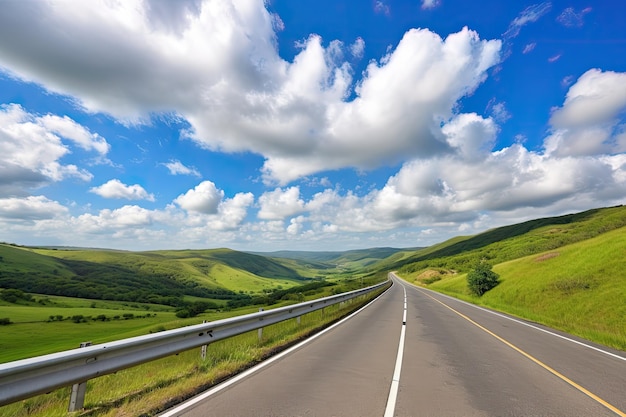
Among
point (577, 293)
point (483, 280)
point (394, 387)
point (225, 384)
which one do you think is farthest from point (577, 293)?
point (225, 384)

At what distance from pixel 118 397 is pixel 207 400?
149 centimetres

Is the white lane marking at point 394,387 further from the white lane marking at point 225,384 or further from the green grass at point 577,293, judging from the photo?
the green grass at point 577,293

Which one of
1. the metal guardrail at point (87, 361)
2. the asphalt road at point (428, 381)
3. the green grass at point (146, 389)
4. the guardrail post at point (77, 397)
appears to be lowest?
the asphalt road at point (428, 381)

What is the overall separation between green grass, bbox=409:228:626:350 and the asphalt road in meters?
5.56

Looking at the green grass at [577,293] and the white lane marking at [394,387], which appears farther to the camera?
the green grass at [577,293]

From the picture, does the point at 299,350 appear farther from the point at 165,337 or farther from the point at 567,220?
the point at 567,220

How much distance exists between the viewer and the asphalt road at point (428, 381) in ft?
17.0

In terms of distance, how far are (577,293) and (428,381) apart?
24758 millimetres

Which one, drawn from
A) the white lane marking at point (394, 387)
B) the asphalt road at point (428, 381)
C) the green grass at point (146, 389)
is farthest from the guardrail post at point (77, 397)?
the white lane marking at point (394, 387)

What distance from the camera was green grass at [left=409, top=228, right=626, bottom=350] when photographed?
17031 millimetres

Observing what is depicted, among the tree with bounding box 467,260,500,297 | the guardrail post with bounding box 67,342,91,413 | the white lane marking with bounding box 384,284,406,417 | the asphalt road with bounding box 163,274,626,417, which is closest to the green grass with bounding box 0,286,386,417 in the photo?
the guardrail post with bounding box 67,342,91,413

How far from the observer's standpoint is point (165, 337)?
6031mm

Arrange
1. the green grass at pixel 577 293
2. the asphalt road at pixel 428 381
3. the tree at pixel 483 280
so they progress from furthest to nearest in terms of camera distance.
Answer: the tree at pixel 483 280
the green grass at pixel 577 293
the asphalt road at pixel 428 381

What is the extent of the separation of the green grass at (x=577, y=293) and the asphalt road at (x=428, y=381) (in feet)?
18.2
